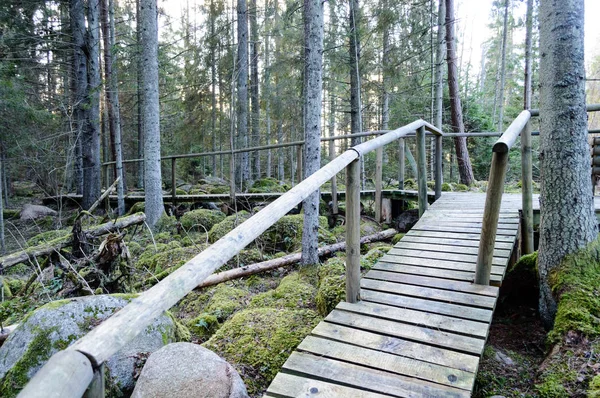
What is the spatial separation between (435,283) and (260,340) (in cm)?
145

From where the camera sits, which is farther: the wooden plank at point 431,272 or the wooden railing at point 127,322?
the wooden plank at point 431,272

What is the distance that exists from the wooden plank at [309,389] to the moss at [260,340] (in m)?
0.59

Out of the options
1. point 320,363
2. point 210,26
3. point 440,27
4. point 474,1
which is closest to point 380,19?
point 440,27

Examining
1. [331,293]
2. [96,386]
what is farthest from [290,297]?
[96,386]

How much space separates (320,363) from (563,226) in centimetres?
210

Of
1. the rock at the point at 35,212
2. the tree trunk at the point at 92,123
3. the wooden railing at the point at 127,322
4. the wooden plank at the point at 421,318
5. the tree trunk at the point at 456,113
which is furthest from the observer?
the rock at the point at 35,212

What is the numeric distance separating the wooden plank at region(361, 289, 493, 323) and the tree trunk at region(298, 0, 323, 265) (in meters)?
1.96

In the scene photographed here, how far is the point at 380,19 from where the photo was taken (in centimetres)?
1027

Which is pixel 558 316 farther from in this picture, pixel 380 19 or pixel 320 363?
pixel 380 19

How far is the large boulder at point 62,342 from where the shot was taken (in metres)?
2.45

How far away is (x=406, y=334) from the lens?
2.27 metres

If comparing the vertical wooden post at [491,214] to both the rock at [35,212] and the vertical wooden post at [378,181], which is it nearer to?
the vertical wooden post at [378,181]

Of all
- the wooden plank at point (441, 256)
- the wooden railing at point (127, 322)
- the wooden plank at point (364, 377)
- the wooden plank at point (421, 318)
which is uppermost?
the wooden railing at point (127, 322)

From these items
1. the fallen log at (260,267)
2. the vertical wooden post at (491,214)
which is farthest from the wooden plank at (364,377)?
the fallen log at (260,267)
